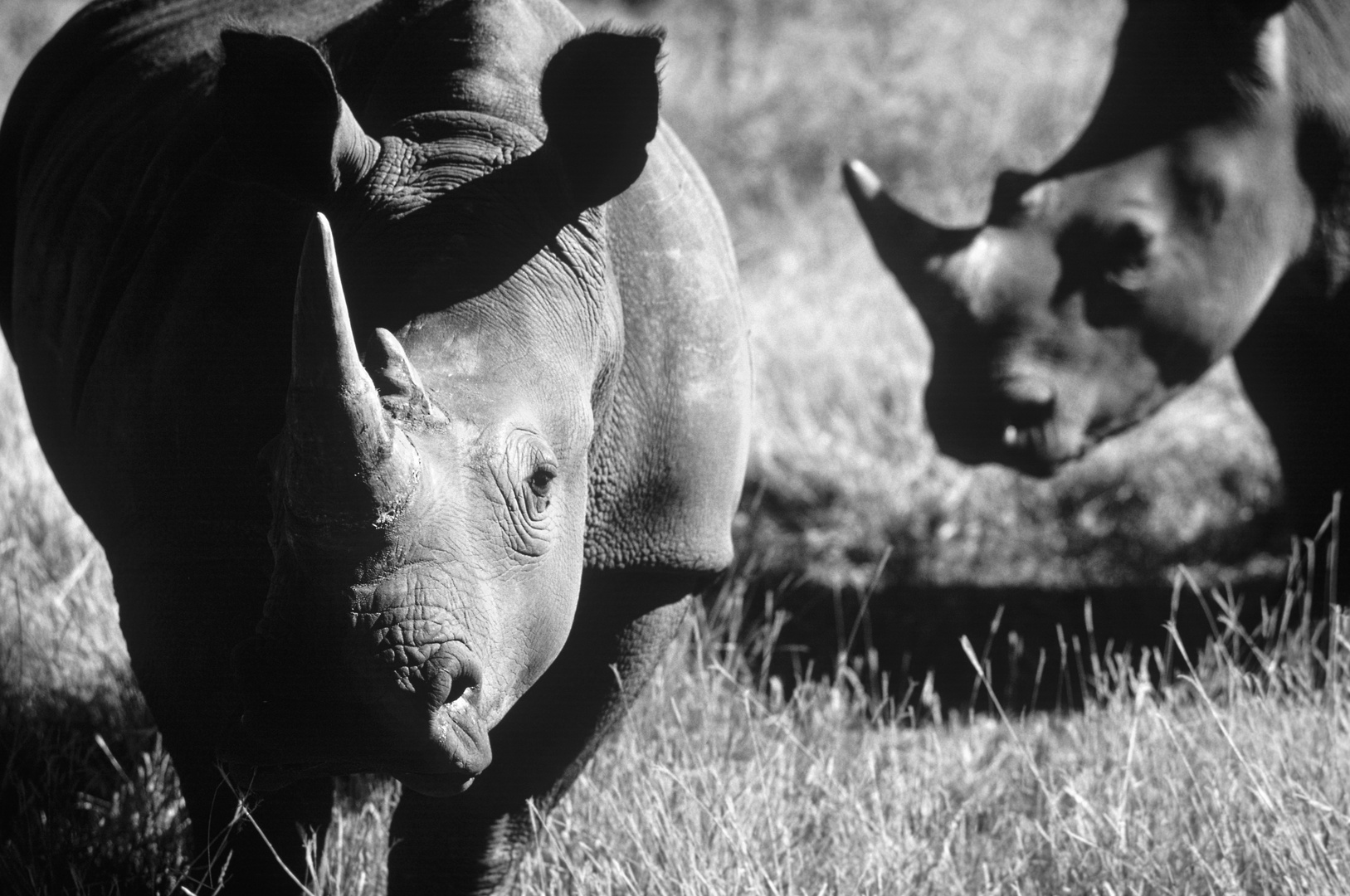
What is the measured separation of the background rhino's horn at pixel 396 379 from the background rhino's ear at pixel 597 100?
495 mm

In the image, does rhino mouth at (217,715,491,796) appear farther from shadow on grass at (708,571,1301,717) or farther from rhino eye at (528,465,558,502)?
shadow on grass at (708,571,1301,717)

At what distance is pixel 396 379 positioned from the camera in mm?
1906

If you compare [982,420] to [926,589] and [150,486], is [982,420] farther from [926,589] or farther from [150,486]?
[150,486]

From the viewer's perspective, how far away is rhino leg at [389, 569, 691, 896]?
2.69 m

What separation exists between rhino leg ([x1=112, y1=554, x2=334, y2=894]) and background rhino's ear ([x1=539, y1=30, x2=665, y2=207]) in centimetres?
78

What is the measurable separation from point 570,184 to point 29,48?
9715 millimetres

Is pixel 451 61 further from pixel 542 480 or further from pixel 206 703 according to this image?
pixel 206 703

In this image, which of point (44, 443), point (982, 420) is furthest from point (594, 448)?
point (982, 420)

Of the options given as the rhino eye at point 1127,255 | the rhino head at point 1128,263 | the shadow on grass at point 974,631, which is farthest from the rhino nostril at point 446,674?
the rhino eye at point 1127,255

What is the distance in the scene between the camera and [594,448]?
2.48 m

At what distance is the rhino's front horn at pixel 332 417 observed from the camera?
1801 millimetres

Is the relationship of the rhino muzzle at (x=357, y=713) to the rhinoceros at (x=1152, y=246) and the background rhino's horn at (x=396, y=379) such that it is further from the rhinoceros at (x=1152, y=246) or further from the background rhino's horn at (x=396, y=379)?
the rhinoceros at (x=1152, y=246)

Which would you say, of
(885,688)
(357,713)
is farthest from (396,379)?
(885,688)

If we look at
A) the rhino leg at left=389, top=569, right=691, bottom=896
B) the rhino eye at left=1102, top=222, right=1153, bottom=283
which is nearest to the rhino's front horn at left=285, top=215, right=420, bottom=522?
the rhino leg at left=389, top=569, right=691, bottom=896
